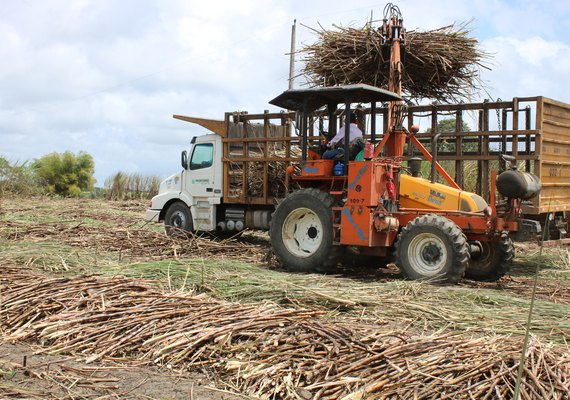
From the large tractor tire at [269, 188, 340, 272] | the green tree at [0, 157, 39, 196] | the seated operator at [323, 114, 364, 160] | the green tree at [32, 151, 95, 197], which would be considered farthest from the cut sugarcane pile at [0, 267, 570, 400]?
the green tree at [32, 151, 95, 197]

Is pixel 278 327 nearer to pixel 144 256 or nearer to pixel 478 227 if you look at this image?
pixel 478 227

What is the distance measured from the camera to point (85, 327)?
563 cm

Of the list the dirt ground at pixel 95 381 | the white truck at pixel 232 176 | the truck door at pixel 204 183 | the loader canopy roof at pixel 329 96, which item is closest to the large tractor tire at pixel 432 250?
the loader canopy roof at pixel 329 96

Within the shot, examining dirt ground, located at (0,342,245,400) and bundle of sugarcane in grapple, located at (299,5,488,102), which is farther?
bundle of sugarcane in grapple, located at (299,5,488,102)

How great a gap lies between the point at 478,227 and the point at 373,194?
1433mm

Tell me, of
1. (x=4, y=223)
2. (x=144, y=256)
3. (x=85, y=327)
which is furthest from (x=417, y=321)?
(x=4, y=223)

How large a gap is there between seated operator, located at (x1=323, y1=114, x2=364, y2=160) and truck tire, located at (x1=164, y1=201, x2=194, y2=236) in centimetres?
457

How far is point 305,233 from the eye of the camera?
32.7 ft

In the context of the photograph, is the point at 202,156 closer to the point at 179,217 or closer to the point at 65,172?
the point at 179,217

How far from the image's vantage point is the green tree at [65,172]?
3316 cm

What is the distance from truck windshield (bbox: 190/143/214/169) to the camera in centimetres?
1334

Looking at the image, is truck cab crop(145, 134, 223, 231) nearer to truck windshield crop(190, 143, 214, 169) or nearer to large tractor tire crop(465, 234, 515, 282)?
truck windshield crop(190, 143, 214, 169)

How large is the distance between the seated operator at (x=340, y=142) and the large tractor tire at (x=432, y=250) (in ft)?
4.66

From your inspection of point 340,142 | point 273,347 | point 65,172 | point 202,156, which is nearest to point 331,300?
point 273,347
